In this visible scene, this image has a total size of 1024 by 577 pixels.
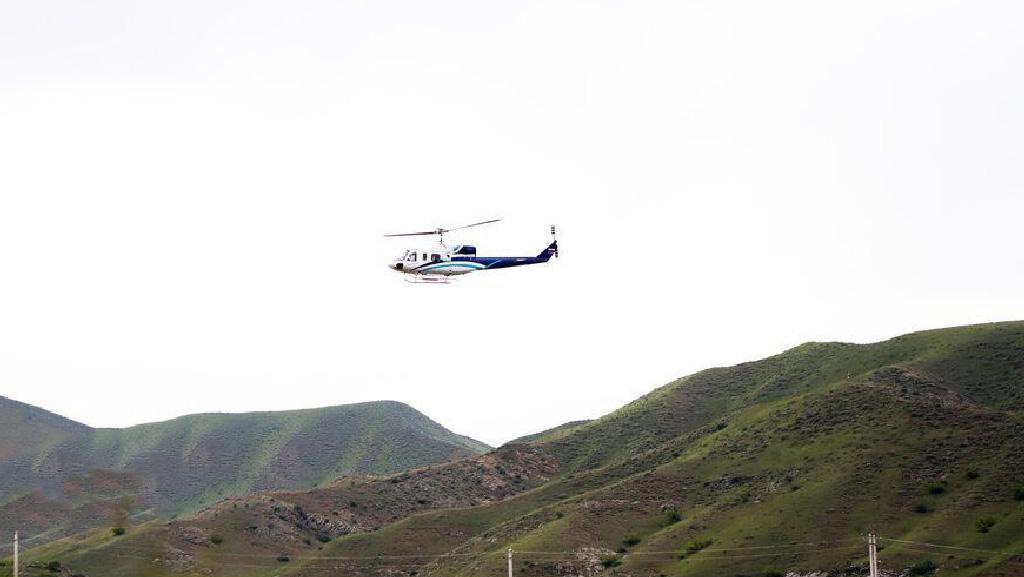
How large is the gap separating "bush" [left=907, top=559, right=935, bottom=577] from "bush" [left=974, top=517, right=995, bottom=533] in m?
7.32

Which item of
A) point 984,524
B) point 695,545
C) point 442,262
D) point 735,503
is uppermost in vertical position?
point 442,262

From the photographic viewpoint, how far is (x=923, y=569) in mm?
110188

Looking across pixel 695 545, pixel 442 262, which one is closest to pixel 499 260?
pixel 442 262

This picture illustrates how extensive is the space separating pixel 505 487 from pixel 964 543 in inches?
3520

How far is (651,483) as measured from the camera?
16125 cm

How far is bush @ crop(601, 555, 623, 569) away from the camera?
452 ft

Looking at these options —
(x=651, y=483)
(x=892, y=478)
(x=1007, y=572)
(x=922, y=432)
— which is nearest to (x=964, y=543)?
(x=1007, y=572)

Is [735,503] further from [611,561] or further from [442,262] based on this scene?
[442,262]

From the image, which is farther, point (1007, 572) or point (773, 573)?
point (773, 573)

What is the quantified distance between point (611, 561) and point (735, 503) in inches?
637

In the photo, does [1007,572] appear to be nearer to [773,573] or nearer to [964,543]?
[964,543]

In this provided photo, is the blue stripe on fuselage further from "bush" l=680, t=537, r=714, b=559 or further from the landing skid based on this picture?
"bush" l=680, t=537, r=714, b=559

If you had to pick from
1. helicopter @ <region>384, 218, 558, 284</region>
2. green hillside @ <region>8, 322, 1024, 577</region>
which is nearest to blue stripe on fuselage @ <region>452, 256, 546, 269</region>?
helicopter @ <region>384, 218, 558, 284</region>

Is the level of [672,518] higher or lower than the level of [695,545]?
higher
